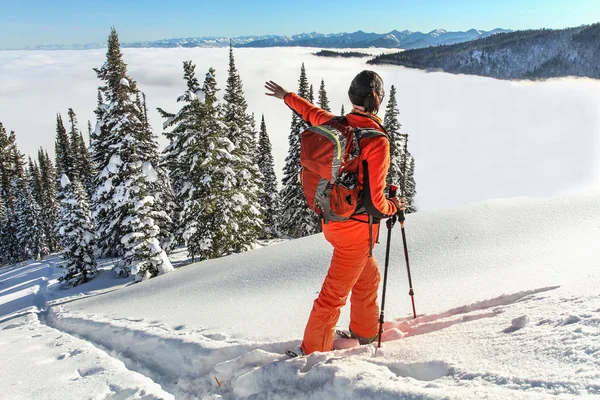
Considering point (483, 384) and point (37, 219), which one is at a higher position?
point (483, 384)

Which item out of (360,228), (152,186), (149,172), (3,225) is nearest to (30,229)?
(3,225)

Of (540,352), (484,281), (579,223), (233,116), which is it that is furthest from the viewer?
(233,116)

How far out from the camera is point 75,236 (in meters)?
23.1

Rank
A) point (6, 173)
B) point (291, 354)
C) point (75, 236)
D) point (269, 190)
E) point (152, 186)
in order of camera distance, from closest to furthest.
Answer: point (291, 354) → point (152, 186) → point (75, 236) → point (269, 190) → point (6, 173)

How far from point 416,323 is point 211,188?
57.1 feet

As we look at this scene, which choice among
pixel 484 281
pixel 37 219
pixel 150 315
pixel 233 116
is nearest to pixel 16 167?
pixel 37 219

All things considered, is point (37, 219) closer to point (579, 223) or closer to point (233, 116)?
point (233, 116)

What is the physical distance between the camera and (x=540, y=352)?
8.88ft

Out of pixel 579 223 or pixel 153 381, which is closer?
pixel 153 381

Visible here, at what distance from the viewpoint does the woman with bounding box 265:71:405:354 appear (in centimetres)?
338

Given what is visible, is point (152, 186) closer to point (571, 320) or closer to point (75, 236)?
point (75, 236)

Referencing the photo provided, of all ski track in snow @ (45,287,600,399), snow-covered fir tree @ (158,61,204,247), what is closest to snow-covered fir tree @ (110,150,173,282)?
snow-covered fir tree @ (158,61,204,247)

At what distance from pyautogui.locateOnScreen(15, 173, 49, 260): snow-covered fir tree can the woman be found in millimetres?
60814

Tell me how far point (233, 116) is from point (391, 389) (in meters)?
28.6
